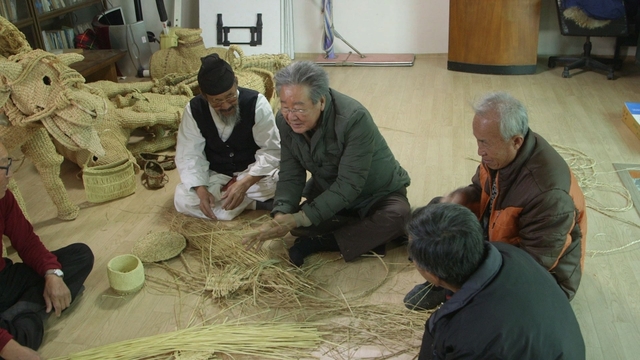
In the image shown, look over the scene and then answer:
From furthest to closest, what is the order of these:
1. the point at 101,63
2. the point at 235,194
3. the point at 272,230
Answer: the point at 101,63 < the point at 235,194 < the point at 272,230

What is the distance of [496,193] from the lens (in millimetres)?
2248

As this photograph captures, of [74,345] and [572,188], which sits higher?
[572,188]

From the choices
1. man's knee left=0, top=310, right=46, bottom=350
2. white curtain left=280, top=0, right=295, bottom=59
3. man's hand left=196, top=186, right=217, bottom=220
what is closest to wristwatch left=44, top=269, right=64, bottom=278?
man's knee left=0, top=310, right=46, bottom=350

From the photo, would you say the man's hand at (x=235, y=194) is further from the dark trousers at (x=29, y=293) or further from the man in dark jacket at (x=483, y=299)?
the man in dark jacket at (x=483, y=299)

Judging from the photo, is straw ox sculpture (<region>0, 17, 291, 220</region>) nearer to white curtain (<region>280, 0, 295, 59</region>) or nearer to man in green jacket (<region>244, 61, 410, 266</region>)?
man in green jacket (<region>244, 61, 410, 266</region>)

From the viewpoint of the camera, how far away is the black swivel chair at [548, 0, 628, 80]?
518cm

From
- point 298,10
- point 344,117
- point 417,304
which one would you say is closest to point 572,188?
point 417,304

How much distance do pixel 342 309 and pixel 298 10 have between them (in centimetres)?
474

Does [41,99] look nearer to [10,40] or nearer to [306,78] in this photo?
[10,40]

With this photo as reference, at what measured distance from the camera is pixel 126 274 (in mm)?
2613

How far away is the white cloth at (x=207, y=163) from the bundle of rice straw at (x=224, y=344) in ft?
3.30

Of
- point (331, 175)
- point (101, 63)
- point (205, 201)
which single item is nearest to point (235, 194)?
point (205, 201)

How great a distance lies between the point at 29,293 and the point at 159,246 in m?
0.68

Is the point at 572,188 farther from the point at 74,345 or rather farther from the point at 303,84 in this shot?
the point at 74,345
